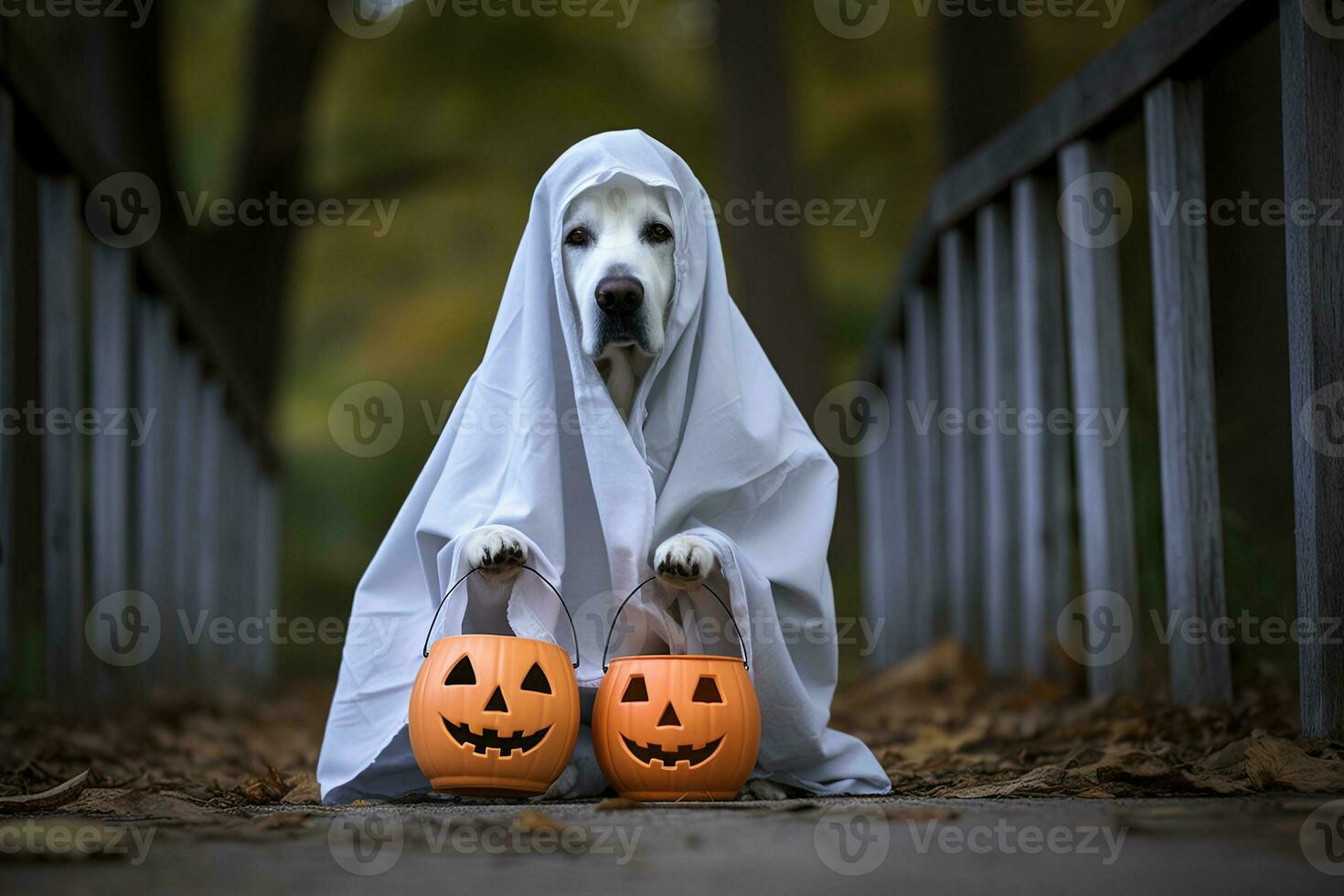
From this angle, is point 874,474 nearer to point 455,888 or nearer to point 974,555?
point 974,555

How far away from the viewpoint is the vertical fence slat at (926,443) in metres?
8.34

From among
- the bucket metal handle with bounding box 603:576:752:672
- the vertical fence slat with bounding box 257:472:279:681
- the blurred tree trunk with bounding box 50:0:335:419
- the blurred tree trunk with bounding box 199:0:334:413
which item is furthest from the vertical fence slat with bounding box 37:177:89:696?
the blurred tree trunk with bounding box 199:0:334:413

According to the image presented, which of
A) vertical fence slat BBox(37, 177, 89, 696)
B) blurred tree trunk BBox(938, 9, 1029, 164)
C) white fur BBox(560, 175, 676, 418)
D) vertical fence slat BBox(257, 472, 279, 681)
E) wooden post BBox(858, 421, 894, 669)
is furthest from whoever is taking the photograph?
vertical fence slat BBox(257, 472, 279, 681)

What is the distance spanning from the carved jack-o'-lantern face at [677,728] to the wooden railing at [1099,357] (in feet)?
4.62

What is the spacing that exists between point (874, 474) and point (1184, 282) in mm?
5593

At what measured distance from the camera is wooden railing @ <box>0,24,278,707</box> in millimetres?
5367

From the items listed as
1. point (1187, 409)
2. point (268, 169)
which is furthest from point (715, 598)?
point (268, 169)

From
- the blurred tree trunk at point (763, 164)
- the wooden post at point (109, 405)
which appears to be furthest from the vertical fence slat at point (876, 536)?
the wooden post at point (109, 405)

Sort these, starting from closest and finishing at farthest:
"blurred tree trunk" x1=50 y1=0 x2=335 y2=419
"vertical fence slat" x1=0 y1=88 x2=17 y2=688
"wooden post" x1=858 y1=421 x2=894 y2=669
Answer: "vertical fence slat" x1=0 y1=88 x2=17 y2=688 < "wooden post" x1=858 y1=421 x2=894 y2=669 < "blurred tree trunk" x1=50 y1=0 x2=335 y2=419

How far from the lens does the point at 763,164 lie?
1152cm

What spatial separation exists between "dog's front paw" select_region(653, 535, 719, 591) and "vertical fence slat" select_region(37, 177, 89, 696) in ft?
9.89

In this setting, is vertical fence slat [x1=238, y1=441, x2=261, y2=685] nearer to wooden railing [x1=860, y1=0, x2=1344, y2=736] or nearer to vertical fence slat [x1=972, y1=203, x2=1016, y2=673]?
wooden railing [x1=860, y1=0, x2=1344, y2=736]

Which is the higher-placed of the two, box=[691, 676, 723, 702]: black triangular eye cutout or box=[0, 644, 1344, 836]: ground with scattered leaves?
box=[691, 676, 723, 702]: black triangular eye cutout

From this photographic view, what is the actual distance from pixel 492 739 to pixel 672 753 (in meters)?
0.43
